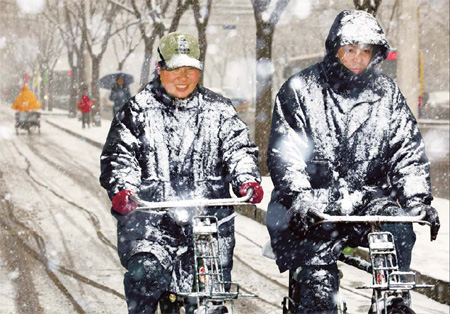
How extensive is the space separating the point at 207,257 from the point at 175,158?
33.4 inches

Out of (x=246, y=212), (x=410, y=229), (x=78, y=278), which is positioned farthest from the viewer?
(x=246, y=212)

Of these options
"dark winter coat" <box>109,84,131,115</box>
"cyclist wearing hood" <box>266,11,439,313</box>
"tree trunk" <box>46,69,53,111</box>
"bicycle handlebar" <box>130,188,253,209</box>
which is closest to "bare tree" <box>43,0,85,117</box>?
"tree trunk" <box>46,69,53,111</box>

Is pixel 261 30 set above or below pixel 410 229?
above

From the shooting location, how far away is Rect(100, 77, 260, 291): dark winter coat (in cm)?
427

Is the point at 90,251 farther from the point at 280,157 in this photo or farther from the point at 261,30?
the point at 261,30

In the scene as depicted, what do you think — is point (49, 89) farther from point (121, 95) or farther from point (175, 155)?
point (175, 155)

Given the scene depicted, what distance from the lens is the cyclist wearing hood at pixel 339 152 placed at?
13.4 feet

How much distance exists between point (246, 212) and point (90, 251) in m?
3.45

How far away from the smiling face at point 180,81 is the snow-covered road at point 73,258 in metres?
3.11

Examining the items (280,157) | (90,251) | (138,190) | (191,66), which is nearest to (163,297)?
(138,190)

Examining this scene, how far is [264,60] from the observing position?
634 inches

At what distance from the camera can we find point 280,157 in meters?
4.21

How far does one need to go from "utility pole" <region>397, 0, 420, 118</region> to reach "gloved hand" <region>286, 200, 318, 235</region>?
931 centimetres

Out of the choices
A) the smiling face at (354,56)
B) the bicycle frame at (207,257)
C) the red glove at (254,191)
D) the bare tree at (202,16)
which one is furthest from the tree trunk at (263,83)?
the bicycle frame at (207,257)
